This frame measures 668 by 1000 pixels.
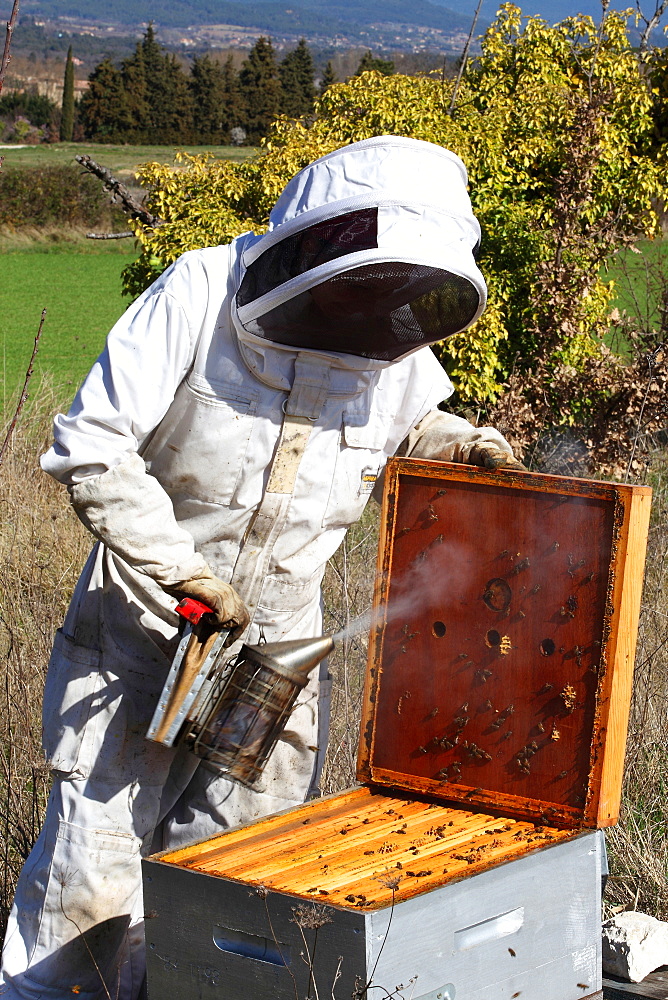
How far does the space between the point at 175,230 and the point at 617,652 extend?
215 inches

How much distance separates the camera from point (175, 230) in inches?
275

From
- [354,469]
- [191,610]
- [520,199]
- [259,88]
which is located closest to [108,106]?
[259,88]

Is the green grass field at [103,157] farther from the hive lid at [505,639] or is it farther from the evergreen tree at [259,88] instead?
the hive lid at [505,639]

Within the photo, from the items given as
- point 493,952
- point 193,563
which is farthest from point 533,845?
point 193,563

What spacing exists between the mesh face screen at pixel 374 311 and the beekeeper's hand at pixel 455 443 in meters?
0.31

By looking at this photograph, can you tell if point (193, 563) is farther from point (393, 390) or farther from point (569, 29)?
point (569, 29)

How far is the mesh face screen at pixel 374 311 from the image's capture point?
7.97 feet

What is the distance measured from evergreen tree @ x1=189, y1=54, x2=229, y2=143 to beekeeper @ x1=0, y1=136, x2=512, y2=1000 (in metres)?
73.2

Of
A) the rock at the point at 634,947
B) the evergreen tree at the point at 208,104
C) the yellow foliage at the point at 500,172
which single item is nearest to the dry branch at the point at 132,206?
the yellow foliage at the point at 500,172

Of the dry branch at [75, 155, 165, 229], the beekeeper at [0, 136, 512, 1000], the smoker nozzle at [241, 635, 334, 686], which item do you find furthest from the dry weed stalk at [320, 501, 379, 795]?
the dry branch at [75, 155, 165, 229]

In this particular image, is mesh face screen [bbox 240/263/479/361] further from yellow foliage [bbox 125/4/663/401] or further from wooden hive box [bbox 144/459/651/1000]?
yellow foliage [bbox 125/4/663/401]

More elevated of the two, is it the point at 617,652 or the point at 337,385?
the point at 337,385

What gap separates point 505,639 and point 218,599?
2.22 ft

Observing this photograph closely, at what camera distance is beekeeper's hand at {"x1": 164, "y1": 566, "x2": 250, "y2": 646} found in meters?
2.44
